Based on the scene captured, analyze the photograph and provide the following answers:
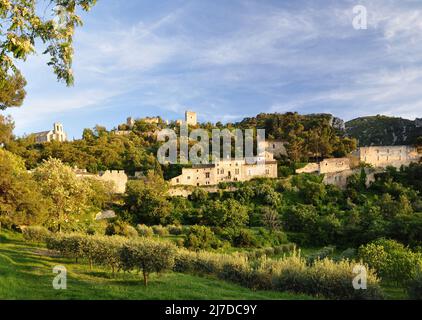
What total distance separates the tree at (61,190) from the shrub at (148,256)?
47.2ft

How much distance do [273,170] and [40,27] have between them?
58857 millimetres

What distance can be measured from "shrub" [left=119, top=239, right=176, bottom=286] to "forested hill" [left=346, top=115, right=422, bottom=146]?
9980cm

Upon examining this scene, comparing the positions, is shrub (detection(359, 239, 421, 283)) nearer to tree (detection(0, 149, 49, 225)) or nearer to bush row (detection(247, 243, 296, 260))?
bush row (detection(247, 243, 296, 260))

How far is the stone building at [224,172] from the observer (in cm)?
6150

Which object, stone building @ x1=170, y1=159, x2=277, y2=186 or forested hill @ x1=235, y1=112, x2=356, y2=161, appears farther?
forested hill @ x1=235, y1=112, x2=356, y2=161

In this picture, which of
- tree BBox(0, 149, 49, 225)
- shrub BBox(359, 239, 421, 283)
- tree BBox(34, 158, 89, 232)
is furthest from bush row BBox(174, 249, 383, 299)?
tree BBox(34, 158, 89, 232)

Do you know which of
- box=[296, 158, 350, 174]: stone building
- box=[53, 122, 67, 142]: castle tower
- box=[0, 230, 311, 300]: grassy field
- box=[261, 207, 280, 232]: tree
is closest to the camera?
box=[0, 230, 311, 300]: grassy field

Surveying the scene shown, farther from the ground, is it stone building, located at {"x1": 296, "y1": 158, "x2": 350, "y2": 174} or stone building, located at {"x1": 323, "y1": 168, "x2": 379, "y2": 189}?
stone building, located at {"x1": 296, "y1": 158, "x2": 350, "y2": 174}

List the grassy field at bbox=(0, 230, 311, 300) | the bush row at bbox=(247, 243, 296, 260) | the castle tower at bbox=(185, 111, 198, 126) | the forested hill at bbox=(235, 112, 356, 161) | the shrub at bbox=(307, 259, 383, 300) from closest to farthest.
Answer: the grassy field at bbox=(0, 230, 311, 300) < the shrub at bbox=(307, 259, 383, 300) < the bush row at bbox=(247, 243, 296, 260) < the forested hill at bbox=(235, 112, 356, 161) < the castle tower at bbox=(185, 111, 198, 126)

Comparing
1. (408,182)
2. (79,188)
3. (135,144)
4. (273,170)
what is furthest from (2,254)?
(135,144)

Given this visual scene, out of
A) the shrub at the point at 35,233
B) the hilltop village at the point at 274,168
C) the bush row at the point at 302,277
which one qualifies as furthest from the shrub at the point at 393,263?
the hilltop village at the point at 274,168

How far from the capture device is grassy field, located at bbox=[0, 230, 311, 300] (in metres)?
11.4

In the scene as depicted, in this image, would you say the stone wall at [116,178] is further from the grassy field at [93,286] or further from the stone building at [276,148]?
the stone building at [276,148]

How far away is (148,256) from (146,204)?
31155 millimetres
